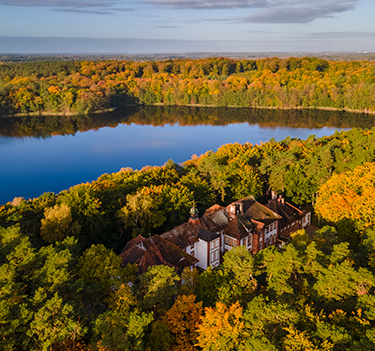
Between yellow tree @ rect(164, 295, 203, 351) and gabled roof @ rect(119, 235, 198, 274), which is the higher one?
yellow tree @ rect(164, 295, 203, 351)

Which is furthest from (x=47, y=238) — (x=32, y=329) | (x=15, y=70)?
(x=15, y=70)

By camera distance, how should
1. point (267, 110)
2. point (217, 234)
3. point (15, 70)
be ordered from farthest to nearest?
point (15, 70) → point (267, 110) → point (217, 234)

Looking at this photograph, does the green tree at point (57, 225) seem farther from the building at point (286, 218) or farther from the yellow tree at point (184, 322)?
the building at point (286, 218)

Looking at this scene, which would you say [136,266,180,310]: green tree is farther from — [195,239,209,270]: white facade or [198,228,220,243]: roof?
[195,239,209,270]: white facade

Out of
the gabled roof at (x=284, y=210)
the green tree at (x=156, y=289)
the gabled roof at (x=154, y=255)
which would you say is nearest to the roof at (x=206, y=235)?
the gabled roof at (x=154, y=255)

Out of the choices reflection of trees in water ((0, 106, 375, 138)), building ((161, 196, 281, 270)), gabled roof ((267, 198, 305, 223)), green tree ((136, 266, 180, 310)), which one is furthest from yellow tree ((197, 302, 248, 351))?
reflection of trees in water ((0, 106, 375, 138))

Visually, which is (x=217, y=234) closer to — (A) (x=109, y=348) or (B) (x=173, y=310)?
(B) (x=173, y=310)
